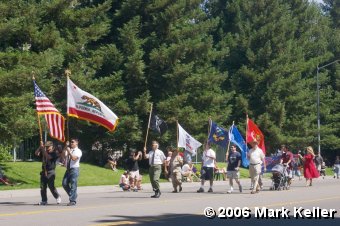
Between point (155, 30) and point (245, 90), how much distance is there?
1679 centimetres

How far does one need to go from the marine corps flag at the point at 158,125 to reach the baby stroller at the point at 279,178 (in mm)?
8839

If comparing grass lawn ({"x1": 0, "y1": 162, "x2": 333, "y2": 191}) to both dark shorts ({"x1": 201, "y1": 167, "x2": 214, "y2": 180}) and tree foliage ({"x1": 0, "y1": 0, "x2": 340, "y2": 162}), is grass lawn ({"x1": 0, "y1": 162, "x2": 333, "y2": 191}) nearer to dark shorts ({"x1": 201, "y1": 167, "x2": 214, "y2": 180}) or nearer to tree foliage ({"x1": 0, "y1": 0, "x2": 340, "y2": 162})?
tree foliage ({"x1": 0, "y1": 0, "x2": 340, "y2": 162})

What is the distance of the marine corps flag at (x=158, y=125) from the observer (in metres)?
35.0

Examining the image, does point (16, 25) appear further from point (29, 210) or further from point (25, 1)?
point (29, 210)

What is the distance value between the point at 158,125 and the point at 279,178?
31.3 feet

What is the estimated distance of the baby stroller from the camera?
2720 centimetres

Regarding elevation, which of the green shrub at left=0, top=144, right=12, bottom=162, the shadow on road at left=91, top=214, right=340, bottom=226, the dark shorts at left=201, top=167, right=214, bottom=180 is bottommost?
the shadow on road at left=91, top=214, right=340, bottom=226

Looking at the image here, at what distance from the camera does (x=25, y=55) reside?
29.5 m

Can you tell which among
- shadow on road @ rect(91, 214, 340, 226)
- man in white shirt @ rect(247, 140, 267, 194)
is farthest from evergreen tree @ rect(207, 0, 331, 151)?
shadow on road @ rect(91, 214, 340, 226)

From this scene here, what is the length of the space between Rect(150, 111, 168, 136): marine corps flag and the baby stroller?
884cm

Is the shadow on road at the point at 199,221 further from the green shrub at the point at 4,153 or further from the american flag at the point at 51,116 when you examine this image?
the green shrub at the point at 4,153

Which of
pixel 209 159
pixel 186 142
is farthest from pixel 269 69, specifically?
pixel 209 159

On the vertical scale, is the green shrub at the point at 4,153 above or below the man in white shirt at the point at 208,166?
above

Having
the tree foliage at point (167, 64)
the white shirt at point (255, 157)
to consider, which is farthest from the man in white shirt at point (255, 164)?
the tree foliage at point (167, 64)
